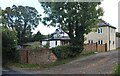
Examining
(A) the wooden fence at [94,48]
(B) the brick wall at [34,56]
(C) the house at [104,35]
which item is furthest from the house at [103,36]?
(B) the brick wall at [34,56]

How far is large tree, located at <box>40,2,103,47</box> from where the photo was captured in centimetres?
3703

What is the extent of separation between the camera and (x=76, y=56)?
38.8m

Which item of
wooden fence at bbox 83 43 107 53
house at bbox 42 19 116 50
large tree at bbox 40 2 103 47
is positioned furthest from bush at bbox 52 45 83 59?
house at bbox 42 19 116 50

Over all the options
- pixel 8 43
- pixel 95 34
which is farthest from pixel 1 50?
pixel 95 34

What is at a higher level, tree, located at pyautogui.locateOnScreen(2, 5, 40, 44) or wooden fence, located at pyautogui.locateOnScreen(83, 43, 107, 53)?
tree, located at pyautogui.locateOnScreen(2, 5, 40, 44)

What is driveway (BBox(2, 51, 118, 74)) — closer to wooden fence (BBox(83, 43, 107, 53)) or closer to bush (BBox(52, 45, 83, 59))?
bush (BBox(52, 45, 83, 59))

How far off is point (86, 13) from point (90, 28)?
3687 millimetres

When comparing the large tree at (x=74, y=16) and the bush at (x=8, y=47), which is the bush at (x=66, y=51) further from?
the bush at (x=8, y=47)

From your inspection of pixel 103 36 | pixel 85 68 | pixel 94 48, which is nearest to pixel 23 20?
pixel 103 36

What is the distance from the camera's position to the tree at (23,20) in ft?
242

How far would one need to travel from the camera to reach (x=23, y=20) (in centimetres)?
7625

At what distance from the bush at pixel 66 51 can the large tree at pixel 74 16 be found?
1305 millimetres

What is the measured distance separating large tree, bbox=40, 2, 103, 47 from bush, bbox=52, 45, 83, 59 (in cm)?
130

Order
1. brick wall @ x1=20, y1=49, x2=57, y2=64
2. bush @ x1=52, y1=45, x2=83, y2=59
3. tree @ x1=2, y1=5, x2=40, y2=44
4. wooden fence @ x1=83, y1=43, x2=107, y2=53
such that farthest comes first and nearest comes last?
1. tree @ x1=2, y1=5, x2=40, y2=44
2. wooden fence @ x1=83, y1=43, x2=107, y2=53
3. bush @ x1=52, y1=45, x2=83, y2=59
4. brick wall @ x1=20, y1=49, x2=57, y2=64
